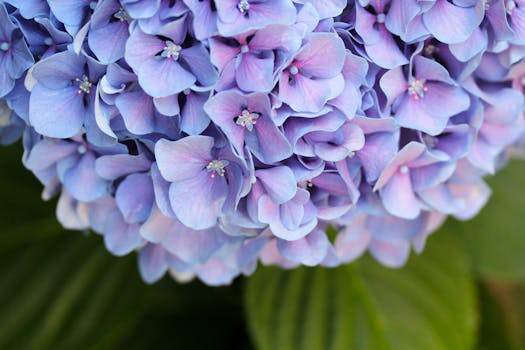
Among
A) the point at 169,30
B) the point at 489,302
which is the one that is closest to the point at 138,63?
the point at 169,30

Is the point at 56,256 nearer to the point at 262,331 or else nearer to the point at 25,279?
the point at 25,279

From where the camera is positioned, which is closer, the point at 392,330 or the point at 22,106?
the point at 22,106

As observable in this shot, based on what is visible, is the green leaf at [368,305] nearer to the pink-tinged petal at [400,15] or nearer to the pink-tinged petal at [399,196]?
the pink-tinged petal at [399,196]

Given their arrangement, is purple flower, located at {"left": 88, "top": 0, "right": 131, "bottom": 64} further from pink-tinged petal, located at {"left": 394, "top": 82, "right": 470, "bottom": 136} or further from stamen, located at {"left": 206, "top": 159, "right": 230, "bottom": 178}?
pink-tinged petal, located at {"left": 394, "top": 82, "right": 470, "bottom": 136}

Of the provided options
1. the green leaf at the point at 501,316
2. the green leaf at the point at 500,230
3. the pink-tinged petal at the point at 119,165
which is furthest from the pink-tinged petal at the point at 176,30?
the green leaf at the point at 501,316

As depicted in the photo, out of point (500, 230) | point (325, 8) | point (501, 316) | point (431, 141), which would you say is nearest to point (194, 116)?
point (325, 8)

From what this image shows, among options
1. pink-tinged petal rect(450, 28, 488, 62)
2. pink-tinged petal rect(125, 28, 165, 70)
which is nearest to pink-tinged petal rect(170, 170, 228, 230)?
pink-tinged petal rect(125, 28, 165, 70)
